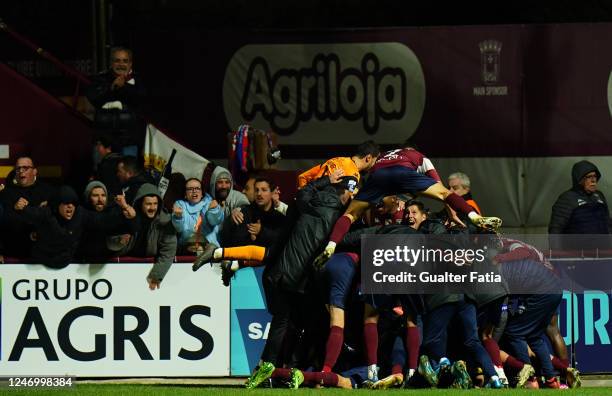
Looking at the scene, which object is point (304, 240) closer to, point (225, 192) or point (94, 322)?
point (225, 192)

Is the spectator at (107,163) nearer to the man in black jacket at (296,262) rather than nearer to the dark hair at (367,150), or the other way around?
the man in black jacket at (296,262)

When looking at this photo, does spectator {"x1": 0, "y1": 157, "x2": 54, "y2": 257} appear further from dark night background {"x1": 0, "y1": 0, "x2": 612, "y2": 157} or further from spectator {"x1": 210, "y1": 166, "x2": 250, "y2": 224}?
dark night background {"x1": 0, "y1": 0, "x2": 612, "y2": 157}

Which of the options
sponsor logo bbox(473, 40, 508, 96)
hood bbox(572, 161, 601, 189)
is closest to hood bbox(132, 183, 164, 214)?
hood bbox(572, 161, 601, 189)

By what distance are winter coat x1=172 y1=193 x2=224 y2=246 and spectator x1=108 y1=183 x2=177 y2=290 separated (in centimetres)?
10

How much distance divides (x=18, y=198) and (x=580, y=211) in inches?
231

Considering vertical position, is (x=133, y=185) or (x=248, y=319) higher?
(x=133, y=185)

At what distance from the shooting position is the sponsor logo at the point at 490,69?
19.8 meters

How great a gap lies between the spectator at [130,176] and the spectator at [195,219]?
665 mm

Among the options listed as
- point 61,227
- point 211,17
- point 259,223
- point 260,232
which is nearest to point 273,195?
point 259,223

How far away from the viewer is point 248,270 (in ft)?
49.4

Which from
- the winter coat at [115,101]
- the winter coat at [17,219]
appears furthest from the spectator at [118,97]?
the winter coat at [17,219]

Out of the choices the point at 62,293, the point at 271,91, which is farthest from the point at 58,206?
the point at 271,91

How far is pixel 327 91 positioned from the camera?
20156 mm

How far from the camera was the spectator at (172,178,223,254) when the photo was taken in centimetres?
1527
